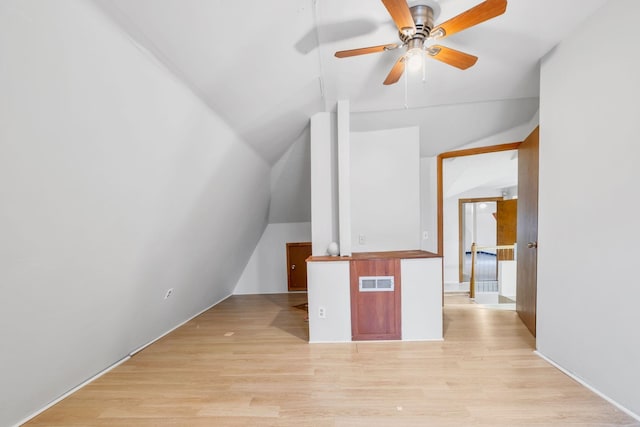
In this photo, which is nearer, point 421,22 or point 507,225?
point 421,22

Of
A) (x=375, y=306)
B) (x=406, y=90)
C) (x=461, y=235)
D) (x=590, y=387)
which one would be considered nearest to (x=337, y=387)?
(x=375, y=306)

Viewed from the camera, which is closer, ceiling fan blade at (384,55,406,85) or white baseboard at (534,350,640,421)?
white baseboard at (534,350,640,421)

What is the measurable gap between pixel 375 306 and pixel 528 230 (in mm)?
1968

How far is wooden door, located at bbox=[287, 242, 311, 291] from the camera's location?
15.4 feet

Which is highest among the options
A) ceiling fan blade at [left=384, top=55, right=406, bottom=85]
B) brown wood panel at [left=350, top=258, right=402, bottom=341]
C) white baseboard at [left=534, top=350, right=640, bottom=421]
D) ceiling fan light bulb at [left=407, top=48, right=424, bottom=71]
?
ceiling fan blade at [left=384, top=55, right=406, bottom=85]

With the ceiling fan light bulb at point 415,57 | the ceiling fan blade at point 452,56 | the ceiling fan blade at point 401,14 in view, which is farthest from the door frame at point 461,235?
the ceiling fan blade at point 401,14

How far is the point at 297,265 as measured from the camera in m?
4.71

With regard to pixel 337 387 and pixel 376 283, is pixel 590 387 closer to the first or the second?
pixel 376 283

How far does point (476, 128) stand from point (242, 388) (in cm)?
385

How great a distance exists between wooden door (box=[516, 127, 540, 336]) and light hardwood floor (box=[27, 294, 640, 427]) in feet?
1.12

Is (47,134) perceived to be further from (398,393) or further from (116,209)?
(398,393)

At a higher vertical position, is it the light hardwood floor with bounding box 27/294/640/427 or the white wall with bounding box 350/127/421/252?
the white wall with bounding box 350/127/421/252

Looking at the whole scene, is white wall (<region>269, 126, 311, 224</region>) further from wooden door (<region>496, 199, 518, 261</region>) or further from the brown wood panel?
wooden door (<region>496, 199, 518, 261</region>)

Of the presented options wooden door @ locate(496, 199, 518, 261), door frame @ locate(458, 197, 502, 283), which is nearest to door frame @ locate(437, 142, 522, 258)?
door frame @ locate(458, 197, 502, 283)
